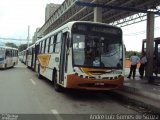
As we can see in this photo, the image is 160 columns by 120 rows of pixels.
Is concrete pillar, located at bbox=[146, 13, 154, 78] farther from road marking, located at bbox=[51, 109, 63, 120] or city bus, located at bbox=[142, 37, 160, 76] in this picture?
road marking, located at bbox=[51, 109, 63, 120]

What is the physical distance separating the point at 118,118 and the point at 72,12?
2157cm

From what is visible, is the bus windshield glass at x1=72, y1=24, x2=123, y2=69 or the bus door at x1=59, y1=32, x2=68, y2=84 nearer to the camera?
the bus windshield glass at x1=72, y1=24, x2=123, y2=69

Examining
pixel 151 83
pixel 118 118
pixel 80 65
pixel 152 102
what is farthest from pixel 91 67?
pixel 151 83

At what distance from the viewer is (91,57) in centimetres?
1314

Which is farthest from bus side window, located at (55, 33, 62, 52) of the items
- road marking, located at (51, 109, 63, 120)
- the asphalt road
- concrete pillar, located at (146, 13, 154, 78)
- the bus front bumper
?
concrete pillar, located at (146, 13, 154, 78)

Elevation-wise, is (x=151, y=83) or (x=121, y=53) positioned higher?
(x=121, y=53)

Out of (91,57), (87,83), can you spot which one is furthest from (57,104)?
(91,57)

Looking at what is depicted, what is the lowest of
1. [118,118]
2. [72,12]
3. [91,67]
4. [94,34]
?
[118,118]

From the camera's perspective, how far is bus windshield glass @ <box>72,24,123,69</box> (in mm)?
13070

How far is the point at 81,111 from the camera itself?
34.6 ft

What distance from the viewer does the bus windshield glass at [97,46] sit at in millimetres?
13070

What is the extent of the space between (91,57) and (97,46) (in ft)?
1.88

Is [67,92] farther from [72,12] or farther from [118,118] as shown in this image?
[72,12]

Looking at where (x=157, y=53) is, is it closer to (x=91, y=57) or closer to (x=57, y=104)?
(x=91, y=57)
